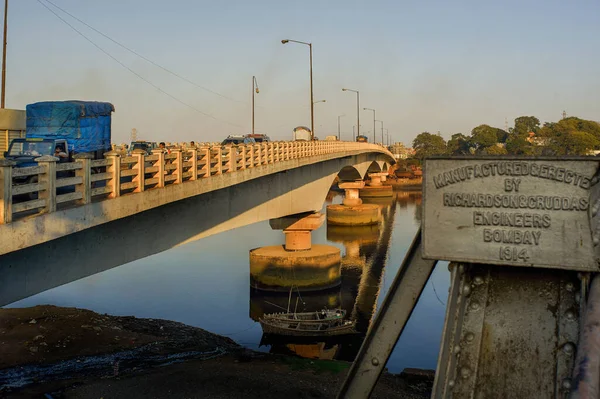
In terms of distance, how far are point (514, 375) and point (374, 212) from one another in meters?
65.1

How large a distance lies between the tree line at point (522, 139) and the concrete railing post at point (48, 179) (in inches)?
2582

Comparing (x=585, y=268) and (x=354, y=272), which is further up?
(x=585, y=268)

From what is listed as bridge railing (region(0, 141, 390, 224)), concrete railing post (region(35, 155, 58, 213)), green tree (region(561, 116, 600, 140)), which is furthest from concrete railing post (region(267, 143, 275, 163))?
green tree (region(561, 116, 600, 140))

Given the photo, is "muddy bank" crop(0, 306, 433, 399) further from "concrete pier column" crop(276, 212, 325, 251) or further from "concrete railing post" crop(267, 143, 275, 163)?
"concrete pier column" crop(276, 212, 325, 251)

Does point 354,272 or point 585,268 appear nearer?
point 585,268

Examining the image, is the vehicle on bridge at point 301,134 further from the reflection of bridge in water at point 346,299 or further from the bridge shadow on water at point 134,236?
the bridge shadow on water at point 134,236

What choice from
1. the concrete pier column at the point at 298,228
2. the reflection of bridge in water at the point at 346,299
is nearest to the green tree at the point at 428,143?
the reflection of bridge in water at the point at 346,299

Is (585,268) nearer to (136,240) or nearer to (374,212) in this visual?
(136,240)

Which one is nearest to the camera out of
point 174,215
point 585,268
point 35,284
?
point 585,268

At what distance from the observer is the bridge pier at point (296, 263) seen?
37.9 metres

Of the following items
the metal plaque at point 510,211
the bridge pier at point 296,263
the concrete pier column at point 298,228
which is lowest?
the bridge pier at point 296,263

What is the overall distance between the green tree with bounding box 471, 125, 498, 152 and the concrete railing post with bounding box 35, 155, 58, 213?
150 meters

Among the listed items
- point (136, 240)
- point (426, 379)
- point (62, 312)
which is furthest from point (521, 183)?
point (62, 312)

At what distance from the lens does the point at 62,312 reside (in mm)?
26438
